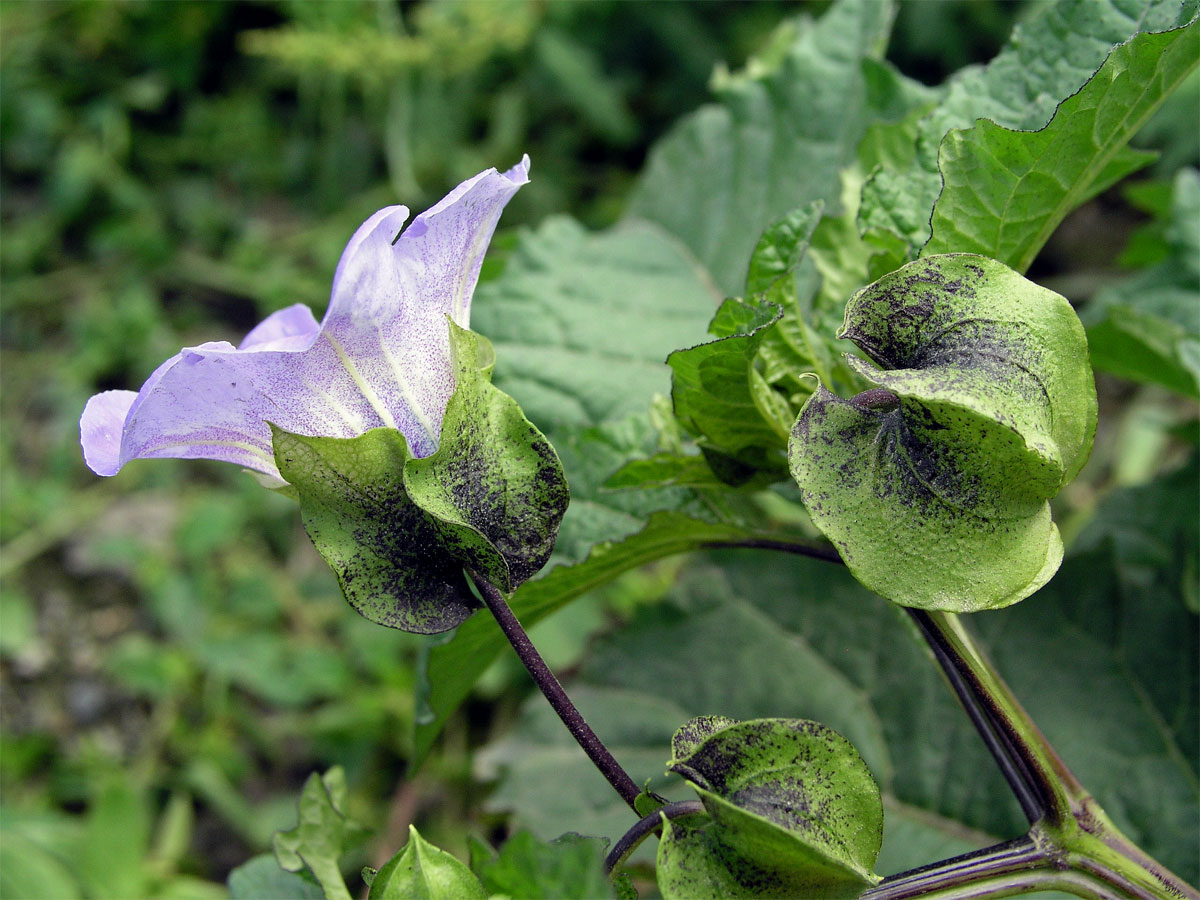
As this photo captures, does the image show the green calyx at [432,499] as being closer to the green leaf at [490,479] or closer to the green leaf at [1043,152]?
the green leaf at [490,479]

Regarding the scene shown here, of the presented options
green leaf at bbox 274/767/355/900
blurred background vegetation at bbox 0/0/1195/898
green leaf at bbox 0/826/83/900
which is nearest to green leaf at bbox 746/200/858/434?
green leaf at bbox 274/767/355/900

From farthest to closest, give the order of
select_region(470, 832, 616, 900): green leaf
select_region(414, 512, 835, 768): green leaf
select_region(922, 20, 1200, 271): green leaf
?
select_region(414, 512, 835, 768): green leaf < select_region(922, 20, 1200, 271): green leaf < select_region(470, 832, 616, 900): green leaf

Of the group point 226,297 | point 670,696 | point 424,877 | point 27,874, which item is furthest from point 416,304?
point 226,297

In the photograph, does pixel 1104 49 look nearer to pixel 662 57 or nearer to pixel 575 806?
pixel 575 806

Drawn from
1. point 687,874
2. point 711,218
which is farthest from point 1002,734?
point 711,218

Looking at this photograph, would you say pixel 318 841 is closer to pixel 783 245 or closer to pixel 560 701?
pixel 560 701

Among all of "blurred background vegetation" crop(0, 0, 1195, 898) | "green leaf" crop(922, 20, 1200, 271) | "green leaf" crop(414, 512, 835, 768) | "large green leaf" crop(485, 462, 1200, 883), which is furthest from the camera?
"blurred background vegetation" crop(0, 0, 1195, 898)

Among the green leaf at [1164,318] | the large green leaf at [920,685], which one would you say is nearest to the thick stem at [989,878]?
the large green leaf at [920,685]

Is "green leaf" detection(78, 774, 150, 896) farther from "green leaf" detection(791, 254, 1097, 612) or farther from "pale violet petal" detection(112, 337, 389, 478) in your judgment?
"green leaf" detection(791, 254, 1097, 612)
